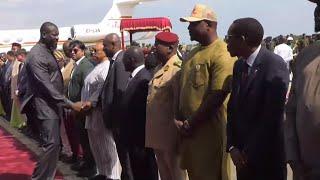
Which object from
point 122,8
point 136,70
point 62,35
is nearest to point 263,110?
point 136,70

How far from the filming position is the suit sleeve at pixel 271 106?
3014 mm

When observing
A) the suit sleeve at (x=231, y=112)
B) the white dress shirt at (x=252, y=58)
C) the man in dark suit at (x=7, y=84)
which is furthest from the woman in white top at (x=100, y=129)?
the man in dark suit at (x=7, y=84)

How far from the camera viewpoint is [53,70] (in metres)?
5.64

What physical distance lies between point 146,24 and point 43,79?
39.4ft

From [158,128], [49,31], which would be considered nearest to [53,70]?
[49,31]

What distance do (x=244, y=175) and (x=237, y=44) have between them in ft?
2.69

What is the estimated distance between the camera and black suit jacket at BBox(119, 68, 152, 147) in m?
4.52

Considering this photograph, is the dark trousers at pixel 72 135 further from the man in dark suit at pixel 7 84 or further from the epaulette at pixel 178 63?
the man in dark suit at pixel 7 84

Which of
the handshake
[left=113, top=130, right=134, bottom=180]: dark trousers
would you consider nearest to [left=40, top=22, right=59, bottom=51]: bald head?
the handshake

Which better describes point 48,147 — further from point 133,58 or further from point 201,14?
point 201,14

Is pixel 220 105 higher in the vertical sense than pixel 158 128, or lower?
higher

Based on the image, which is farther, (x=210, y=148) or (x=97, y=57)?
(x=97, y=57)

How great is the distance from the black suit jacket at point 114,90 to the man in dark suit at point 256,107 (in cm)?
198

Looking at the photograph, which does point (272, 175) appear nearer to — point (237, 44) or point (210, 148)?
point (210, 148)
